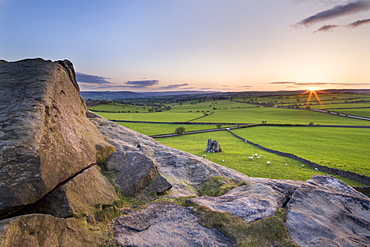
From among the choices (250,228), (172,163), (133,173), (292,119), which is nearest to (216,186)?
(172,163)

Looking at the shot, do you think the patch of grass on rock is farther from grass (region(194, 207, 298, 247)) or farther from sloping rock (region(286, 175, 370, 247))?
sloping rock (region(286, 175, 370, 247))

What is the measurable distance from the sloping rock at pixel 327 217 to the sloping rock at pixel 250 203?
0.65 metres

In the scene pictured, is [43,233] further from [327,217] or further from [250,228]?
[327,217]

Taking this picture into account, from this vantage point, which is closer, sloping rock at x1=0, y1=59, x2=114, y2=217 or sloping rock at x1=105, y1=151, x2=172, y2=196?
sloping rock at x1=0, y1=59, x2=114, y2=217

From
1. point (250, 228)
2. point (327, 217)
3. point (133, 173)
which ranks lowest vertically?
point (327, 217)

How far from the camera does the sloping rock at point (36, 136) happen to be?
5.52 m

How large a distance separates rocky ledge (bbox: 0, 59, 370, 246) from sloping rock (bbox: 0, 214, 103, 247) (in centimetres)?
2

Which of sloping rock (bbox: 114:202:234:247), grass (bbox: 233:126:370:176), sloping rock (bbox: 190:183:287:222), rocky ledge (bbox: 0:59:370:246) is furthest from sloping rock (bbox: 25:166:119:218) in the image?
grass (bbox: 233:126:370:176)

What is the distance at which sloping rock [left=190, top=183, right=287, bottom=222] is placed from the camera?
24.4 feet

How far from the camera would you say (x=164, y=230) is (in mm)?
6379

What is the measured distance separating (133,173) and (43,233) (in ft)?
16.2

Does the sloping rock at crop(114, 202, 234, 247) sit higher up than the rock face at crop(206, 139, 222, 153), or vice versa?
the sloping rock at crop(114, 202, 234, 247)

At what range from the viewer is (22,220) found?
4.72 meters

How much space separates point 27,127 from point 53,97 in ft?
9.17
